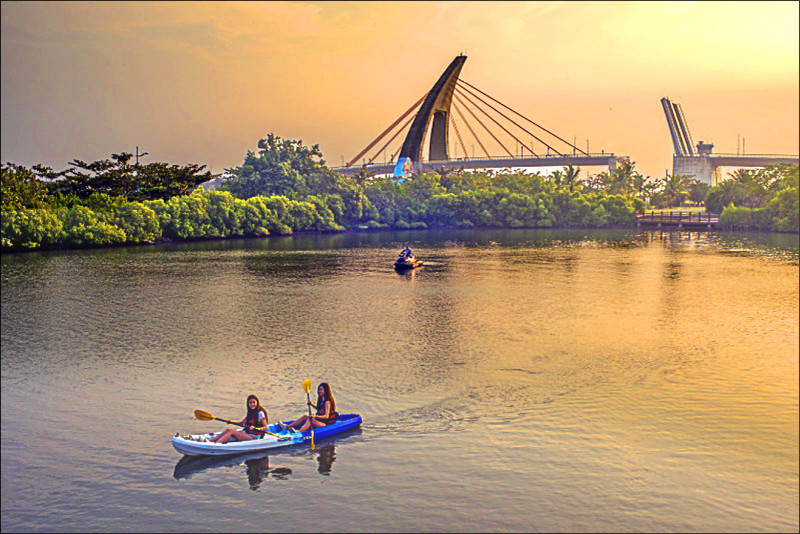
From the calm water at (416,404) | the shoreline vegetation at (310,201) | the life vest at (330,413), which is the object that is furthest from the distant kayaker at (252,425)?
the shoreline vegetation at (310,201)

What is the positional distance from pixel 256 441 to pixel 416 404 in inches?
219

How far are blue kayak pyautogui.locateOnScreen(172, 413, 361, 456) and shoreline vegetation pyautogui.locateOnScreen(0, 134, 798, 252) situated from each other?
62.7 m

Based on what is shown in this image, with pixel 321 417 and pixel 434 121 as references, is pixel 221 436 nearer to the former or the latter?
pixel 321 417

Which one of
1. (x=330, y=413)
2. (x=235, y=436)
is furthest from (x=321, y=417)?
(x=235, y=436)

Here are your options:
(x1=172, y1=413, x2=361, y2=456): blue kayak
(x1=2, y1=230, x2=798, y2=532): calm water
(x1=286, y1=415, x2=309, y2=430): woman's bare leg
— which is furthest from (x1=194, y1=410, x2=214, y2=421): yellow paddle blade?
(x1=286, y1=415, x2=309, y2=430): woman's bare leg

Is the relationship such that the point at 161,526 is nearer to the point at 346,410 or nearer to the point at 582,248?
the point at 346,410

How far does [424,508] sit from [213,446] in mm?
5621

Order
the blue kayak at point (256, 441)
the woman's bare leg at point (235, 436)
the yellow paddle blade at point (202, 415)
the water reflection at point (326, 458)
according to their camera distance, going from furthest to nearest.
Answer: the yellow paddle blade at point (202, 415), the woman's bare leg at point (235, 436), the blue kayak at point (256, 441), the water reflection at point (326, 458)

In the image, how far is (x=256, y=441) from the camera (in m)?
17.9

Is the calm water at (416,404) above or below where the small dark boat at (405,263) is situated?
below

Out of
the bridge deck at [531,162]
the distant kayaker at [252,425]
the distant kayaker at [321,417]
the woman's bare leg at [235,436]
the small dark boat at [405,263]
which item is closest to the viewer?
the woman's bare leg at [235,436]

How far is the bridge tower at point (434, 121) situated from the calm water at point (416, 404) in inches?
4097

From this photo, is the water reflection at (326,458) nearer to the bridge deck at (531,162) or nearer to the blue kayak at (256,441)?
the blue kayak at (256,441)

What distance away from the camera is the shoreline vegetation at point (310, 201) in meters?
79.2
